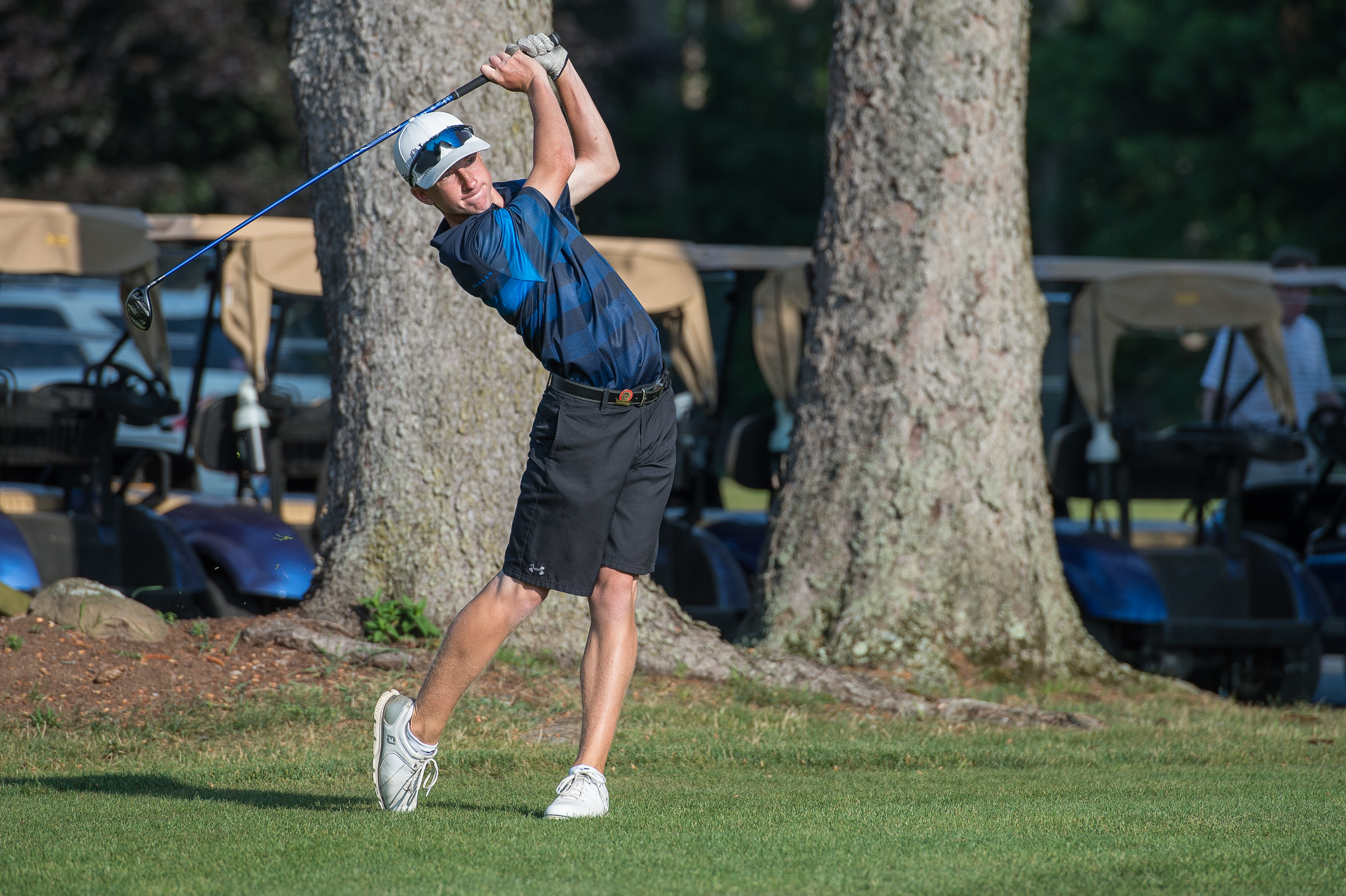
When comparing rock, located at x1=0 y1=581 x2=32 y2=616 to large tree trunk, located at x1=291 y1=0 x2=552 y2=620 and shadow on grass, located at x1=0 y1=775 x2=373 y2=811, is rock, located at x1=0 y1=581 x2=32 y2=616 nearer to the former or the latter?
large tree trunk, located at x1=291 y1=0 x2=552 y2=620

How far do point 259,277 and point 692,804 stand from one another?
534 cm

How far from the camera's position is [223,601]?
27.2ft

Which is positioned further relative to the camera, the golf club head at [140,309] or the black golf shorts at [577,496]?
the golf club head at [140,309]

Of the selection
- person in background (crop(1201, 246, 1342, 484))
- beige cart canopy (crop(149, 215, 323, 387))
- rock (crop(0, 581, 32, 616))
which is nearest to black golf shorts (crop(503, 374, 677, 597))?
rock (crop(0, 581, 32, 616))

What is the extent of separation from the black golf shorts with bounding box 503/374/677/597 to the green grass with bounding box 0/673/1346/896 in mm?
666

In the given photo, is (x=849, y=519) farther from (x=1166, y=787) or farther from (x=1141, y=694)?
(x=1166, y=787)

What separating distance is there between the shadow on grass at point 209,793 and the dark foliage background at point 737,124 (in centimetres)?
1491

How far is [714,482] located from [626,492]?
6.21 metres

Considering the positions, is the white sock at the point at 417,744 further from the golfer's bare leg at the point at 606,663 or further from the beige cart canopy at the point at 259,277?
the beige cart canopy at the point at 259,277

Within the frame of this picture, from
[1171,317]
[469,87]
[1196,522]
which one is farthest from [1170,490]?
[469,87]

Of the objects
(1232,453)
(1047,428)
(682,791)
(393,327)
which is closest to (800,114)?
(1047,428)

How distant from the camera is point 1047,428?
35.3 ft

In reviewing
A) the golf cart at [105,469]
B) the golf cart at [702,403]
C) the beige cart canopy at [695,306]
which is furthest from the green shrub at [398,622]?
the beige cart canopy at [695,306]

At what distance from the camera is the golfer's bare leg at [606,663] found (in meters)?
4.23
